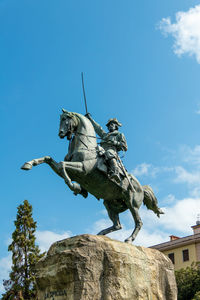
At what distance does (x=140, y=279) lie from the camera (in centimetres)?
935

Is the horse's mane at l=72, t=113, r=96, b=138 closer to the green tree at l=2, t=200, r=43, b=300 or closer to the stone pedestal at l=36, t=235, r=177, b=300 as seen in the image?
the stone pedestal at l=36, t=235, r=177, b=300

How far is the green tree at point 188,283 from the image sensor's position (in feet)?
102

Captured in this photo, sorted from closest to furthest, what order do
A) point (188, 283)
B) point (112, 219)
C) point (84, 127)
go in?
point (84, 127) < point (112, 219) < point (188, 283)

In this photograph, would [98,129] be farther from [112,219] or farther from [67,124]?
[112,219]

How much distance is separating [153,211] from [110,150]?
8.52 ft

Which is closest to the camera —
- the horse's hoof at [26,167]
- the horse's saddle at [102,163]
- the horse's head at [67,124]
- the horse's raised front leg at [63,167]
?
the horse's hoof at [26,167]

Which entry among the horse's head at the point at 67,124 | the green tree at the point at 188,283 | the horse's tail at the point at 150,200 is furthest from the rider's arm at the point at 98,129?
the green tree at the point at 188,283

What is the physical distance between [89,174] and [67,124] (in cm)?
145

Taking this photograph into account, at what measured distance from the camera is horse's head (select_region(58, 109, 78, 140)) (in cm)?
1068

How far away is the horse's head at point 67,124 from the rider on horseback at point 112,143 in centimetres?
103

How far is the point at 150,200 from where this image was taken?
11.9m

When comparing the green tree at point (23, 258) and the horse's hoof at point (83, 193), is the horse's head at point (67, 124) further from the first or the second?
the green tree at point (23, 258)

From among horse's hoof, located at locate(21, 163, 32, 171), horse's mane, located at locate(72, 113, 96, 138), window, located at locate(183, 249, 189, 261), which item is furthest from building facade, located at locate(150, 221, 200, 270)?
horse's hoof, located at locate(21, 163, 32, 171)

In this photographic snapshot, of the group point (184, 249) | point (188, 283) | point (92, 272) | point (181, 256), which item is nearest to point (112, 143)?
point (92, 272)
